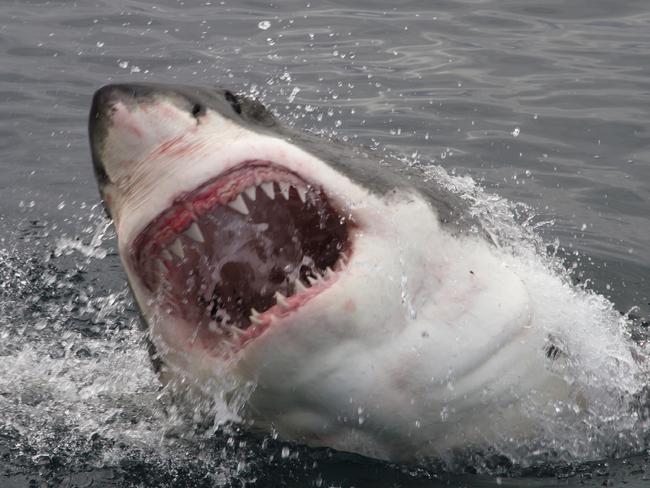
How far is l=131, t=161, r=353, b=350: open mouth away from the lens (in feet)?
8.40

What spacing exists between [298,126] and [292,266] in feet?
14.4

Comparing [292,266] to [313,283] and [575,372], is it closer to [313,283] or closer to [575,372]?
[313,283]

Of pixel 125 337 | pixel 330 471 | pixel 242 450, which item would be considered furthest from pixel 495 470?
pixel 125 337

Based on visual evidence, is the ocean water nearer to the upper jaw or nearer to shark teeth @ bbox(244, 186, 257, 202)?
the upper jaw

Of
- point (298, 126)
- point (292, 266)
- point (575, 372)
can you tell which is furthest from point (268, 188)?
point (298, 126)

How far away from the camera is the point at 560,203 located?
6172mm

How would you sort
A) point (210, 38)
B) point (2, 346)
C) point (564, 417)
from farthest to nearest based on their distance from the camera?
1. point (210, 38)
2. point (2, 346)
3. point (564, 417)

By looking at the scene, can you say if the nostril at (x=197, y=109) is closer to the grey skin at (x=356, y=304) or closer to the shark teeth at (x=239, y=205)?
the grey skin at (x=356, y=304)

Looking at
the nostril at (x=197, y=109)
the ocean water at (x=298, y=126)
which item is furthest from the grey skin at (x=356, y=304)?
the ocean water at (x=298, y=126)

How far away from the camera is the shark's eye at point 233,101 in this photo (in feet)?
9.36

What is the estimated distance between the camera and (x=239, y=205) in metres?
2.62

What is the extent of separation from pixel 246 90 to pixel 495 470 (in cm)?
493

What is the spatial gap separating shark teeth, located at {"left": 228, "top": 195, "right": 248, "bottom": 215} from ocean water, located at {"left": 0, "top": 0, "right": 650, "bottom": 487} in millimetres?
677

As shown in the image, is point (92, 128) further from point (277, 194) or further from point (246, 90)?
point (246, 90)
